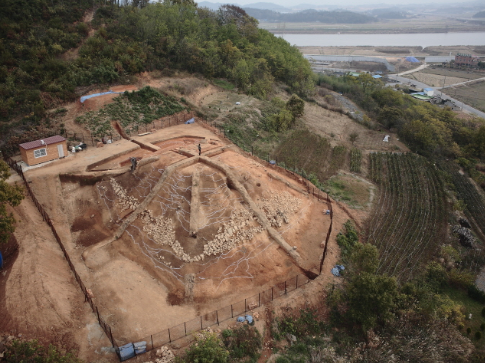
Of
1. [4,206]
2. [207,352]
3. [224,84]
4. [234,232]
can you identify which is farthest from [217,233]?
[224,84]

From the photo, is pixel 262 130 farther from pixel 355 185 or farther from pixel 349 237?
pixel 349 237

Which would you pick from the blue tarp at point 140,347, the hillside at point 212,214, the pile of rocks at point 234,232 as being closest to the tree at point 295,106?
the hillside at point 212,214

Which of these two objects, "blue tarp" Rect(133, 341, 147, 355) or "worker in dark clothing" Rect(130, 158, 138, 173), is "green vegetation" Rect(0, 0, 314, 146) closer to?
"worker in dark clothing" Rect(130, 158, 138, 173)

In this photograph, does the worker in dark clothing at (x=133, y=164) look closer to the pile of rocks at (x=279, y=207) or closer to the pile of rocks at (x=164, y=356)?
the pile of rocks at (x=279, y=207)

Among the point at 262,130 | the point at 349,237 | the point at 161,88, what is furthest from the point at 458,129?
the point at 161,88

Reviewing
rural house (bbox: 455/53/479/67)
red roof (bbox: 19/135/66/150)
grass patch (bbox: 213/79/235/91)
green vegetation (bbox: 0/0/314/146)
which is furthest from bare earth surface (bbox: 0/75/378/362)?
rural house (bbox: 455/53/479/67)

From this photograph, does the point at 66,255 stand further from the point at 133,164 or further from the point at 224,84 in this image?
the point at 224,84
